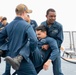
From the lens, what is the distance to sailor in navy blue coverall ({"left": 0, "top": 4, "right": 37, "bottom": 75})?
2916 millimetres

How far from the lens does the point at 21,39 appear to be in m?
2.93

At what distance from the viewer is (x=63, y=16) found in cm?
991

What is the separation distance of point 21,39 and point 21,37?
19 millimetres

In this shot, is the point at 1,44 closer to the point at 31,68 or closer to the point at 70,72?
the point at 31,68

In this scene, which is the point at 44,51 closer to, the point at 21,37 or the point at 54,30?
the point at 54,30

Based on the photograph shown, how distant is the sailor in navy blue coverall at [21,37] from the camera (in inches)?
115

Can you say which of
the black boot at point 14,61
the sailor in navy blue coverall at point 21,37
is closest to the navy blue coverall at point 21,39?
the sailor in navy blue coverall at point 21,37

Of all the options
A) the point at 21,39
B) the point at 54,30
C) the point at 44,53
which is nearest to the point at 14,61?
the point at 21,39

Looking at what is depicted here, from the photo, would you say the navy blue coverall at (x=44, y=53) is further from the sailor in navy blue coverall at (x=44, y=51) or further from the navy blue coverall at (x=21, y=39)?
the navy blue coverall at (x=21, y=39)

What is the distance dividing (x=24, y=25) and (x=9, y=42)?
0.84 ft

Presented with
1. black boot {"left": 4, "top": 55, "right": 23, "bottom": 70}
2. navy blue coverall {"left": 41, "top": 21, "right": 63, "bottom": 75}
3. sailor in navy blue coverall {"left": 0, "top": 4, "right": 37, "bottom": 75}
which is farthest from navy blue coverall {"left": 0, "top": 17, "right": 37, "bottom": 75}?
navy blue coverall {"left": 41, "top": 21, "right": 63, "bottom": 75}

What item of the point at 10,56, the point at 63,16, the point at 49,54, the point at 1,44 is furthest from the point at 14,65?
the point at 63,16

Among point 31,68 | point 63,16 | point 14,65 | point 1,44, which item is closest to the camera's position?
point 14,65

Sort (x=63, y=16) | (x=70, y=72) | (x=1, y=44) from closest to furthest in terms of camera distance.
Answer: (x=1, y=44) < (x=70, y=72) < (x=63, y=16)
